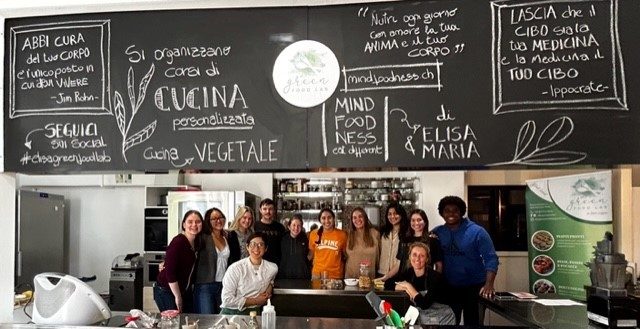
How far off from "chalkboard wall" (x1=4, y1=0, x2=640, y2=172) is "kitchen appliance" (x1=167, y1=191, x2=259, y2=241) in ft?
16.3

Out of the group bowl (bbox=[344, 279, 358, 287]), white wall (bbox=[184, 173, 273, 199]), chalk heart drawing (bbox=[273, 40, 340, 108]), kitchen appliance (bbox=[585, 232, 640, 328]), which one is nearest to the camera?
chalk heart drawing (bbox=[273, 40, 340, 108])

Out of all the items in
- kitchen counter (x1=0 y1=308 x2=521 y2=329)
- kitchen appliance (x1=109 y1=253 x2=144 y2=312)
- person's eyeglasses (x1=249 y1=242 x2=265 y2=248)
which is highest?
person's eyeglasses (x1=249 y1=242 x2=265 y2=248)

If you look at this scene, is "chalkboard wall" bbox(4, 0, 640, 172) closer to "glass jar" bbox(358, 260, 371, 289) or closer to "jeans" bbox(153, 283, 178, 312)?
"jeans" bbox(153, 283, 178, 312)

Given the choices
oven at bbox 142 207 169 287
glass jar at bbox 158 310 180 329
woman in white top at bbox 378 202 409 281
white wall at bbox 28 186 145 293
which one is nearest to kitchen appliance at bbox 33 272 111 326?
glass jar at bbox 158 310 180 329

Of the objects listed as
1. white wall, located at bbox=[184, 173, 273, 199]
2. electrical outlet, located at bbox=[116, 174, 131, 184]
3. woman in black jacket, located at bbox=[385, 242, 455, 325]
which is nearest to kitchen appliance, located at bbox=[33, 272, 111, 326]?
woman in black jacket, located at bbox=[385, 242, 455, 325]

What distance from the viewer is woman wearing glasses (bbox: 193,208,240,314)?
17.4ft

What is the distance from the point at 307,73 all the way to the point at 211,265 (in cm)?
332

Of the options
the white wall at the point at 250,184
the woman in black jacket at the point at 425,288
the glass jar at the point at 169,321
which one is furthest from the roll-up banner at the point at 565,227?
the glass jar at the point at 169,321

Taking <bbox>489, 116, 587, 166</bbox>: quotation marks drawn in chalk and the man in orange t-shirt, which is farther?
the man in orange t-shirt

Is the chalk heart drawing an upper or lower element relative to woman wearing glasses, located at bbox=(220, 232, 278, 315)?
upper

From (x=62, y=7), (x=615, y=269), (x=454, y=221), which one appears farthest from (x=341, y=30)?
(x=454, y=221)

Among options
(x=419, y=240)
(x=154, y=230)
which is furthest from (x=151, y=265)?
(x=419, y=240)

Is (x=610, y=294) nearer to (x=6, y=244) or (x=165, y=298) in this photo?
(x=6, y=244)

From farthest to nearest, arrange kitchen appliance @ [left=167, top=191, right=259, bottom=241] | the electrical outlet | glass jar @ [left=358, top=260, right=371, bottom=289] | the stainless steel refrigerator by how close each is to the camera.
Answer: the electrical outlet → kitchen appliance @ [left=167, top=191, right=259, bottom=241] → the stainless steel refrigerator → glass jar @ [left=358, top=260, right=371, bottom=289]
